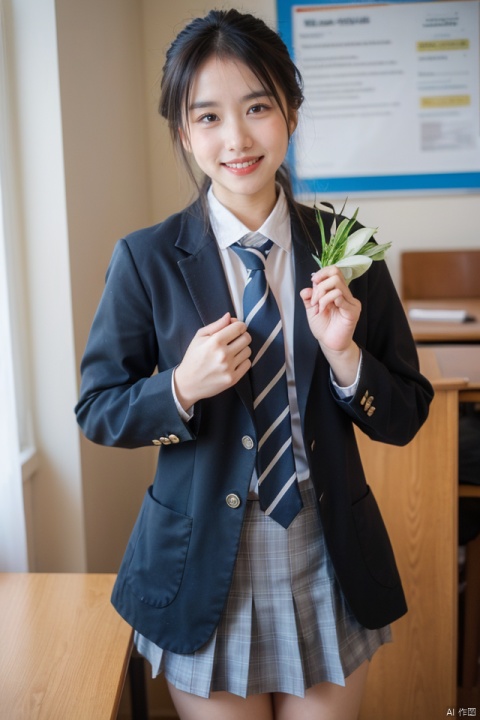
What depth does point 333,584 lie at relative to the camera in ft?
4.21

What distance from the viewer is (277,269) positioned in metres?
1.30

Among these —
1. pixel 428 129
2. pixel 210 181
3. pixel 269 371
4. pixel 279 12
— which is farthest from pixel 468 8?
pixel 269 371

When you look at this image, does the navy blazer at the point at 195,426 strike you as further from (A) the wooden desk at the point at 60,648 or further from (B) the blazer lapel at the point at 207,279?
(A) the wooden desk at the point at 60,648

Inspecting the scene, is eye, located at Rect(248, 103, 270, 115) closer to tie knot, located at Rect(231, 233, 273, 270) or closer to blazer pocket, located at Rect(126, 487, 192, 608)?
tie knot, located at Rect(231, 233, 273, 270)

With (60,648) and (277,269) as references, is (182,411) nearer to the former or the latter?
(277,269)

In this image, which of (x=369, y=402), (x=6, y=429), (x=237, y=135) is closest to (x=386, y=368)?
(x=369, y=402)

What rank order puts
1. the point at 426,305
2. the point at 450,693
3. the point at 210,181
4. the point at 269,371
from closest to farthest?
the point at 269,371, the point at 210,181, the point at 450,693, the point at 426,305

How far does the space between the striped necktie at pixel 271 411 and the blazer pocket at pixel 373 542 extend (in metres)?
0.14

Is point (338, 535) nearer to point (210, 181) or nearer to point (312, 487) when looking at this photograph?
point (312, 487)

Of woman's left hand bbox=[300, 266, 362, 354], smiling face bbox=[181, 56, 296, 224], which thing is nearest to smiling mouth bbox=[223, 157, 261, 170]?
smiling face bbox=[181, 56, 296, 224]

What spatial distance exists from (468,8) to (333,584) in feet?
12.0

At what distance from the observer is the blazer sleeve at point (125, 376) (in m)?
1.21

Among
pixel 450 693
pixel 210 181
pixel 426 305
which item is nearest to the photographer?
pixel 210 181

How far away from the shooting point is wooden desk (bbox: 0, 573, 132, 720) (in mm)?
1357
